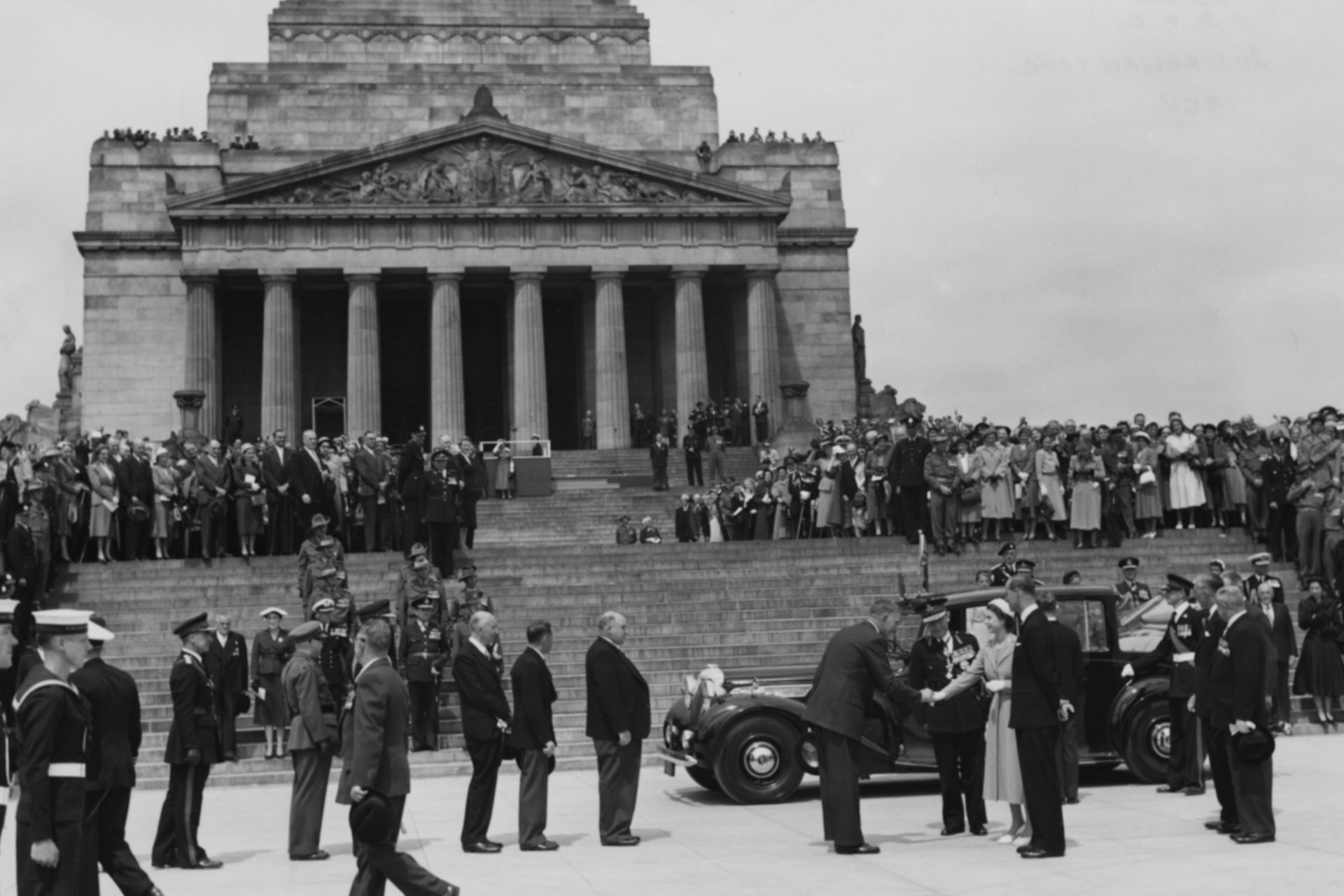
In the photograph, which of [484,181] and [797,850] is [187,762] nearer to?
[797,850]

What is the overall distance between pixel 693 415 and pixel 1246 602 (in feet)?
109

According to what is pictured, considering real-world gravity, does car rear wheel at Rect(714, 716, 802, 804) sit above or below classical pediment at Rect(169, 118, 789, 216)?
below

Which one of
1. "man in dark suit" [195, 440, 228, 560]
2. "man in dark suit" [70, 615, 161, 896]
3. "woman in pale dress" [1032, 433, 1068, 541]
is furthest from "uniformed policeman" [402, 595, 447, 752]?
"woman in pale dress" [1032, 433, 1068, 541]

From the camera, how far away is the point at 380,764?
11.7 m

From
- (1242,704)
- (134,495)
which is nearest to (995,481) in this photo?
(134,495)

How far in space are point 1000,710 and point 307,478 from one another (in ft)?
59.1

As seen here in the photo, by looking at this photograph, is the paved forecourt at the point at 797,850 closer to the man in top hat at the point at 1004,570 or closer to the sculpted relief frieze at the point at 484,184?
the man in top hat at the point at 1004,570

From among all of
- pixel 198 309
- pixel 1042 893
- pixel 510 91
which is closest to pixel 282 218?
pixel 198 309

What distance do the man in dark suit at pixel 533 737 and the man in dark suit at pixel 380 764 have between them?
2.34 meters

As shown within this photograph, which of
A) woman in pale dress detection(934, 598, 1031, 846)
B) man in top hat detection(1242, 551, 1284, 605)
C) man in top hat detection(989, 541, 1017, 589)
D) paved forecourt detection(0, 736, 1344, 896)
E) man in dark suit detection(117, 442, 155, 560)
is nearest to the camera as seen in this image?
paved forecourt detection(0, 736, 1344, 896)

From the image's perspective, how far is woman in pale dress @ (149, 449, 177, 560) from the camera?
30.4 meters

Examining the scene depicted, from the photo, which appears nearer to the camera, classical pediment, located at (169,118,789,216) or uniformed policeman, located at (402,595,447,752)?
uniformed policeman, located at (402,595,447,752)

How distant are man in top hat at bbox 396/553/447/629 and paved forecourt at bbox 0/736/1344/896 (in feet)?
11.7

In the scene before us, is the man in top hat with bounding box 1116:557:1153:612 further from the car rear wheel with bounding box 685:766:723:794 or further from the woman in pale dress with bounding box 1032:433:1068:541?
the woman in pale dress with bounding box 1032:433:1068:541
